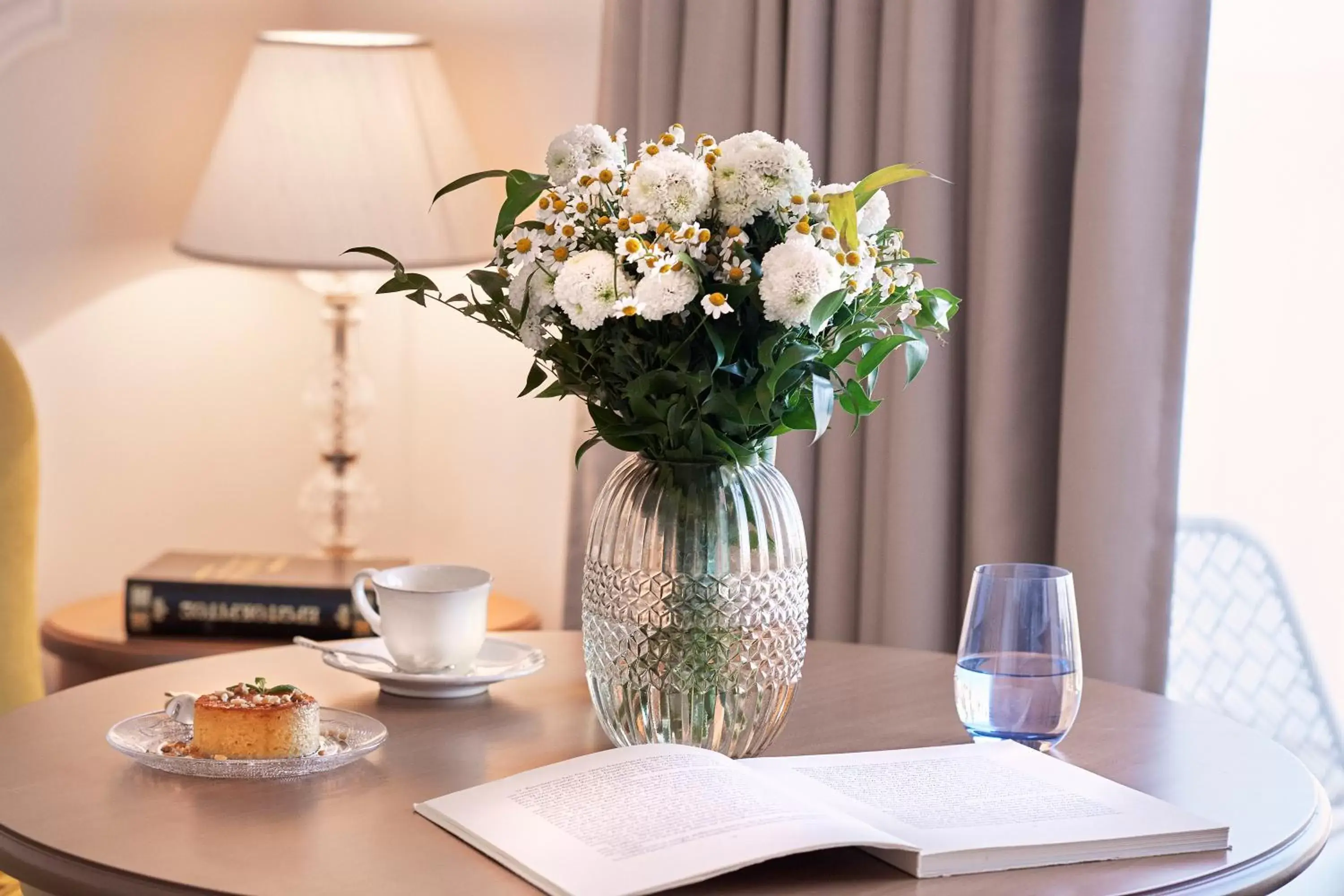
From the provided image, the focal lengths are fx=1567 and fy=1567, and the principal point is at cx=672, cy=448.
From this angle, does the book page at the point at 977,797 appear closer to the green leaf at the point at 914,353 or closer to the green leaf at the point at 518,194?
the green leaf at the point at 914,353

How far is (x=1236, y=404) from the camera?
6.38ft

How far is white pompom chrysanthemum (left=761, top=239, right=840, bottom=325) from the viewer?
1.11 m

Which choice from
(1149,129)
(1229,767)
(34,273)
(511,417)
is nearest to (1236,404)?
(1149,129)

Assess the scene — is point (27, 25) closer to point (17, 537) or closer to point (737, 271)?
point (17, 537)

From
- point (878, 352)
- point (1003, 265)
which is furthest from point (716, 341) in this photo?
point (1003, 265)

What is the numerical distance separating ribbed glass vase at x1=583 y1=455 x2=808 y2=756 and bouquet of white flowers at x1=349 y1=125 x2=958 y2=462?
33 mm

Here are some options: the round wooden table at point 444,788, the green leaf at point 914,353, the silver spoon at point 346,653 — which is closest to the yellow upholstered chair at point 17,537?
the round wooden table at point 444,788

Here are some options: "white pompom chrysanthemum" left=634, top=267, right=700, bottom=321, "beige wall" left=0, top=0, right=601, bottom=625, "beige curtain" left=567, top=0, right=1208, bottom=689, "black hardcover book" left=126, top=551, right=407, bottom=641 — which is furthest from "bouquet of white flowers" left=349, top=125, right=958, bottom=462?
"beige wall" left=0, top=0, right=601, bottom=625

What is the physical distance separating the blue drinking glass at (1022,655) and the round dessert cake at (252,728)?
52 centimetres

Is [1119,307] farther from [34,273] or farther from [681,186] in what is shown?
[34,273]

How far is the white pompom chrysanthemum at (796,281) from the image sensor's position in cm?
111

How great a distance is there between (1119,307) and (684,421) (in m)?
0.86

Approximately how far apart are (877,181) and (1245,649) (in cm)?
108

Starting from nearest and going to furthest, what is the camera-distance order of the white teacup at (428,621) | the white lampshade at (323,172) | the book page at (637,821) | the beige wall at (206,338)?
the book page at (637,821) → the white teacup at (428,621) → the white lampshade at (323,172) → the beige wall at (206,338)
